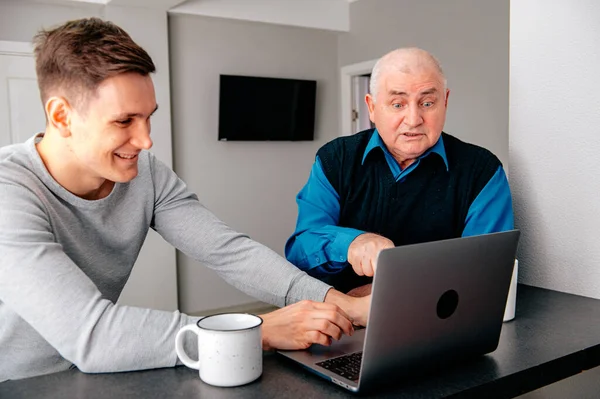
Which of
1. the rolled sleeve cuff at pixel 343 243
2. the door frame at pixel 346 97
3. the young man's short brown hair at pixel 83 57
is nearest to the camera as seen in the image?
the young man's short brown hair at pixel 83 57

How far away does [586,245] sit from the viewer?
4.90ft

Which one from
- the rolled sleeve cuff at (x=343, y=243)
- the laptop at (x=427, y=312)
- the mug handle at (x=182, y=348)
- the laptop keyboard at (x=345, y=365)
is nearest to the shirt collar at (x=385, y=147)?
the rolled sleeve cuff at (x=343, y=243)

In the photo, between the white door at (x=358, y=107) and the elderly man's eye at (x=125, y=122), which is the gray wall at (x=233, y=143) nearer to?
the white door at (x=358, y=107)

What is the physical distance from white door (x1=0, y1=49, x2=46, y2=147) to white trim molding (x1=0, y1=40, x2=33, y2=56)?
0.07 feet

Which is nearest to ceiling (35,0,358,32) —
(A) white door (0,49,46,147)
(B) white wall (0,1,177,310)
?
(B) white wall (0,1,177,310)

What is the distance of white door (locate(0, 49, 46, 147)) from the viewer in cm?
385

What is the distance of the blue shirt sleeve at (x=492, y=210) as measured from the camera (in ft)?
5.05

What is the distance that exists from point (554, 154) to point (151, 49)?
333 centimetres

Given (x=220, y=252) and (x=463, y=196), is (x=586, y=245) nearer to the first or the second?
(x=463, y=196)

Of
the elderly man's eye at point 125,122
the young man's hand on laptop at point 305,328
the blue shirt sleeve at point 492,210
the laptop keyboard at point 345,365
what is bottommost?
the laptop keyboard at point 345,365

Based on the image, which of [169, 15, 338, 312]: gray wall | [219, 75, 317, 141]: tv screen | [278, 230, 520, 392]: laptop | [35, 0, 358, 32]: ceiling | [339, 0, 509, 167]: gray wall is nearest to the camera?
[278, 230, 520, 392]: laptop

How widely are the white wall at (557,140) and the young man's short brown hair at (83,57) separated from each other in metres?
1.09

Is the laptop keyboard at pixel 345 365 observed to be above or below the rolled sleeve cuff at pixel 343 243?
below

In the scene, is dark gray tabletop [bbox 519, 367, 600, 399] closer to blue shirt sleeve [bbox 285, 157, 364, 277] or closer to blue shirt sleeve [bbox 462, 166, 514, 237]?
blue shirt sleeve [bbox 462, 166, 514, 237]
